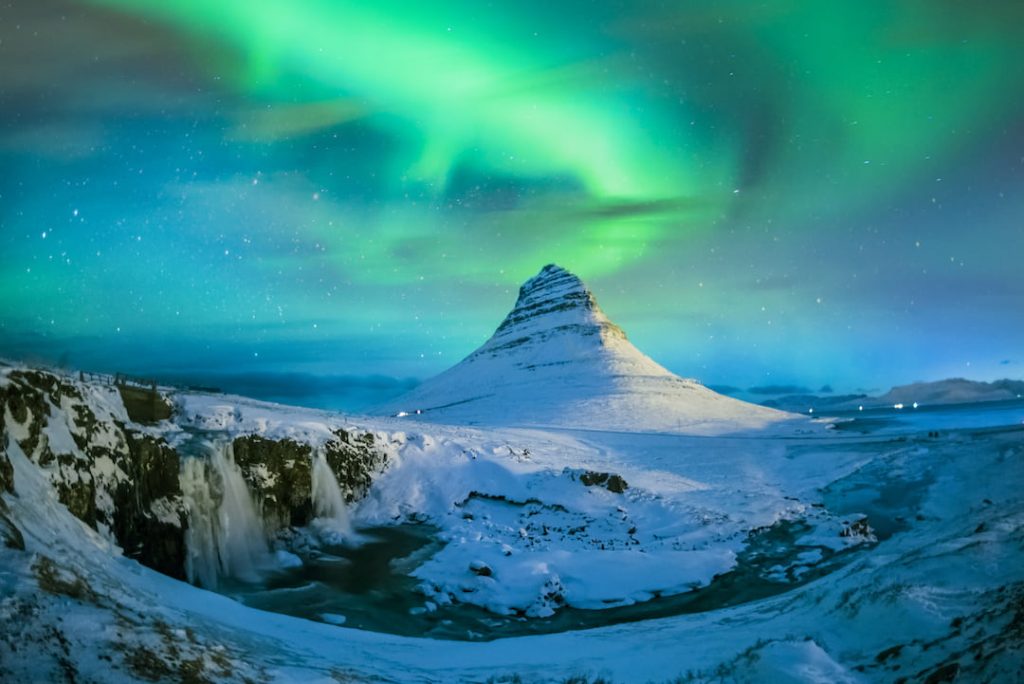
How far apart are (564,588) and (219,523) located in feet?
33.9

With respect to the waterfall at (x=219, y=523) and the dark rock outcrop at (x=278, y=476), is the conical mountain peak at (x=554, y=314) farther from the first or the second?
the waterfall at (x=219, y=523)

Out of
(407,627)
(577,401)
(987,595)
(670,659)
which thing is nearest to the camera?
(987,595)

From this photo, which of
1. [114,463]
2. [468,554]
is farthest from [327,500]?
[114,463]

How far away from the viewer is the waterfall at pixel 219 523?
18.3 meters

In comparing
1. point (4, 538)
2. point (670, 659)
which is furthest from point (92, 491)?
point (670, 659)

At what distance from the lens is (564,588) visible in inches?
761

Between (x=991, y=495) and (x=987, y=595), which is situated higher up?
(x=987, y=595)

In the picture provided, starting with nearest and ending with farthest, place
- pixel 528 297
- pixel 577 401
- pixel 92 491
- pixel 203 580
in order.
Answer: pixel 92 491
pixel 203 580
pixel 577 401
pixel 528 297

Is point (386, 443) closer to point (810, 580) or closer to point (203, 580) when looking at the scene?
point (203, 580)

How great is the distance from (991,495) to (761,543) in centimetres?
1253

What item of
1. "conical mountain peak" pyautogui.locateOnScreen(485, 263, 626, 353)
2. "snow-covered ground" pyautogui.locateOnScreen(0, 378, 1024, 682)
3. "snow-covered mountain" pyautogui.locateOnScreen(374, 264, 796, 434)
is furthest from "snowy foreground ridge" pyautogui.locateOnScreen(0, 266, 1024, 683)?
"conical mountain peak" pyautogui.locateOnScreen(485, 263, 626, 353)

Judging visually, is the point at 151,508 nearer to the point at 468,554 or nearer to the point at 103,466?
the point at 103,466

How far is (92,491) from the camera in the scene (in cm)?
1534

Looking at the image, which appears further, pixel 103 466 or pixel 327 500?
pixel 327 500
